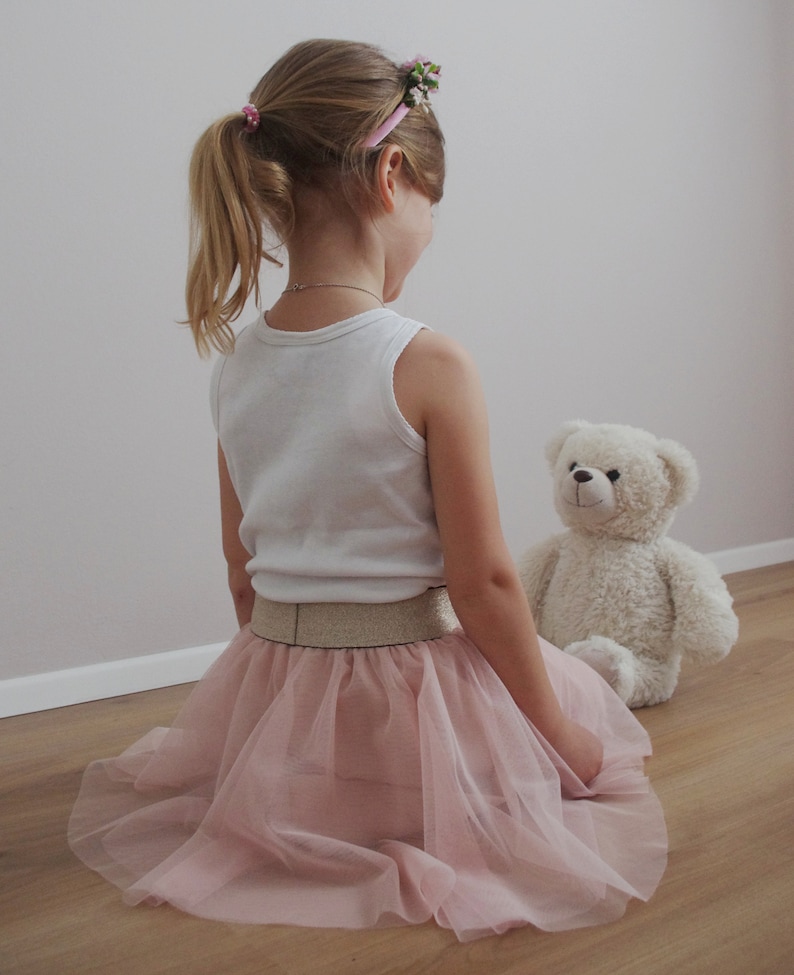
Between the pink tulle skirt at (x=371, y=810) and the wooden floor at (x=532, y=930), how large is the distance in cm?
2

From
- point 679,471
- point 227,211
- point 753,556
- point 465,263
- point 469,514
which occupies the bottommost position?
point 753,556

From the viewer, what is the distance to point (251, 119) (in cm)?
92

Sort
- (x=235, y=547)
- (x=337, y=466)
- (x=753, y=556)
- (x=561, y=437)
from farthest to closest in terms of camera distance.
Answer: (x=753, y=556) < (x=561, y=437) < (x=235, y=547) < (x=337, y=466)

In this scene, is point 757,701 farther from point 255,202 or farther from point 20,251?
point 20,251

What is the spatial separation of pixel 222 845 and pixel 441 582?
1.03 feet

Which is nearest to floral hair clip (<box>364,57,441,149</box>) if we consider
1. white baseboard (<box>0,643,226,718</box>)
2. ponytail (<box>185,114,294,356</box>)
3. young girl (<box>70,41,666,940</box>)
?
young girl (<box>70,41,666,940</box>)

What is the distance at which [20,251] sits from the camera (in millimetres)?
1396

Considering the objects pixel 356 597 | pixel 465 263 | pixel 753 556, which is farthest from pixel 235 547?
pixel 753 556

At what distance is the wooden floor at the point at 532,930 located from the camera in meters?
0.72

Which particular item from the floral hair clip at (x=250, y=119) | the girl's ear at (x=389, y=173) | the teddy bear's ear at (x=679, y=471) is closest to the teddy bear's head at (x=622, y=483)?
the teddy bear's ear at (x=679, y=471)

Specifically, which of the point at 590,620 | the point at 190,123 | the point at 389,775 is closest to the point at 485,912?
the point at 389,775

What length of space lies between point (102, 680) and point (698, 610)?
2.84 feet

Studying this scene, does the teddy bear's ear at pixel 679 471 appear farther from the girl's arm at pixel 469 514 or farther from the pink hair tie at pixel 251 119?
the pink hair tie at pixel 251 119

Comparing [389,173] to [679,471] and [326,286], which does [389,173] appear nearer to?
[326,286]
